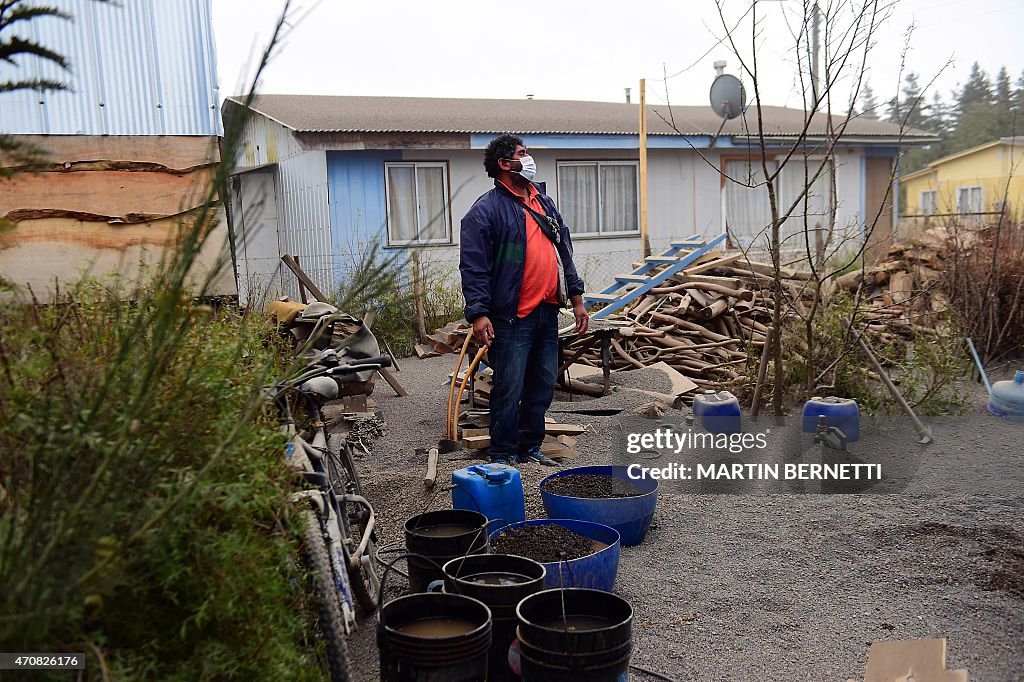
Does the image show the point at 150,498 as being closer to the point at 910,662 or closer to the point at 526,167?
the point at 910,662

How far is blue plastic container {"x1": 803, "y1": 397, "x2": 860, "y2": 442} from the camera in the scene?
5.93m

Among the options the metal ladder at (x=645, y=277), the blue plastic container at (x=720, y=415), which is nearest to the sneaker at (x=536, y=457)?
the blue plastic container at (x=720, y=415)

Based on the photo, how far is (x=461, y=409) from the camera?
26.6 feet

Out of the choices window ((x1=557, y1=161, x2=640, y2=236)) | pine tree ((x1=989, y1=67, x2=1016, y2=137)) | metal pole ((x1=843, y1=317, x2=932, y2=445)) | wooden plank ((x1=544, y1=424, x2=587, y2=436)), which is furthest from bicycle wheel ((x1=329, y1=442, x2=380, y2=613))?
pine tree ((x1=989, y1=67, x2=1016, y2=137))

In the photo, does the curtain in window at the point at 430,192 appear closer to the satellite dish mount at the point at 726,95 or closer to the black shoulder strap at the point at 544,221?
the satellite dish mount at the point at 726,95

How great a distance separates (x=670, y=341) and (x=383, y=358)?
6.91 m

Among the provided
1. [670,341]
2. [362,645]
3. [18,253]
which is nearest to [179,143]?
[18,253]

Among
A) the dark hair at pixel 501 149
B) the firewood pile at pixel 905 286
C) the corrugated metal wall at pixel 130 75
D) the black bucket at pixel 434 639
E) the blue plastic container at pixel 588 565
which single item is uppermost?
the corrugated metal wall at pixel 130 75

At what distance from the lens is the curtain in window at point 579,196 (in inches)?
624

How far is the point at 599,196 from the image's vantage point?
16219 mm

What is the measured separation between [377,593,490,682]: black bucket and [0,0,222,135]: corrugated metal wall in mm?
4364

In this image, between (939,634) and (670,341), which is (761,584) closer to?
(939,634)

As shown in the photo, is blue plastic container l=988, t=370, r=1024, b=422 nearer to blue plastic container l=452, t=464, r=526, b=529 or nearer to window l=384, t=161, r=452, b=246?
blue plastic container l=452, t=464, r=526, b=529

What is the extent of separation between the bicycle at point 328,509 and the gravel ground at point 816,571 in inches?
12.6
